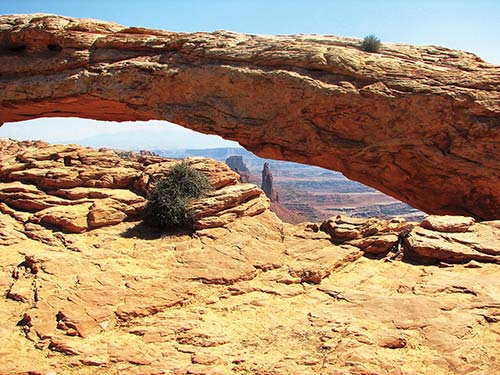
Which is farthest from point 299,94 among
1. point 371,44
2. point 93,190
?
point 93,190

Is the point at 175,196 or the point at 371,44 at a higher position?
the point at 371,44

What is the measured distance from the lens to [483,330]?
8.34 meters

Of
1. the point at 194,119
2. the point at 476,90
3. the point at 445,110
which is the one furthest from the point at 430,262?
the point at 194,119

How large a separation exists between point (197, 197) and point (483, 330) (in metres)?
8.13

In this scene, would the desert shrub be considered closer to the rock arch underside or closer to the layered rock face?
the rock arch underside

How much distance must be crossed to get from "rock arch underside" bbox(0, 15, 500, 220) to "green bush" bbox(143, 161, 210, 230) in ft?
12.0

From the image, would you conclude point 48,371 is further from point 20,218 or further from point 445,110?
point 445,110

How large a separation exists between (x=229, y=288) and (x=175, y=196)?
147 inches

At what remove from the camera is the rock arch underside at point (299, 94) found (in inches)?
573

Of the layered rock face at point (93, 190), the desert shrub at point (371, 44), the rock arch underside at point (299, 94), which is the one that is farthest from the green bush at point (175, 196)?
the desert shrub at point (371, 44)

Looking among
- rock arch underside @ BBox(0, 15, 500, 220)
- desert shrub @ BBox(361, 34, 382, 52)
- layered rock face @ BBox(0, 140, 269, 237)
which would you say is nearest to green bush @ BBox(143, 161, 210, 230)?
layered rock face @ BBox(0, 140, 269, 237)

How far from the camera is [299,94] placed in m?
15.4

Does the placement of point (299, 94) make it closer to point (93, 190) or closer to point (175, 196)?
point (175, 196)

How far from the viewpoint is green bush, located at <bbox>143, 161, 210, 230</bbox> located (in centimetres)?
1201
